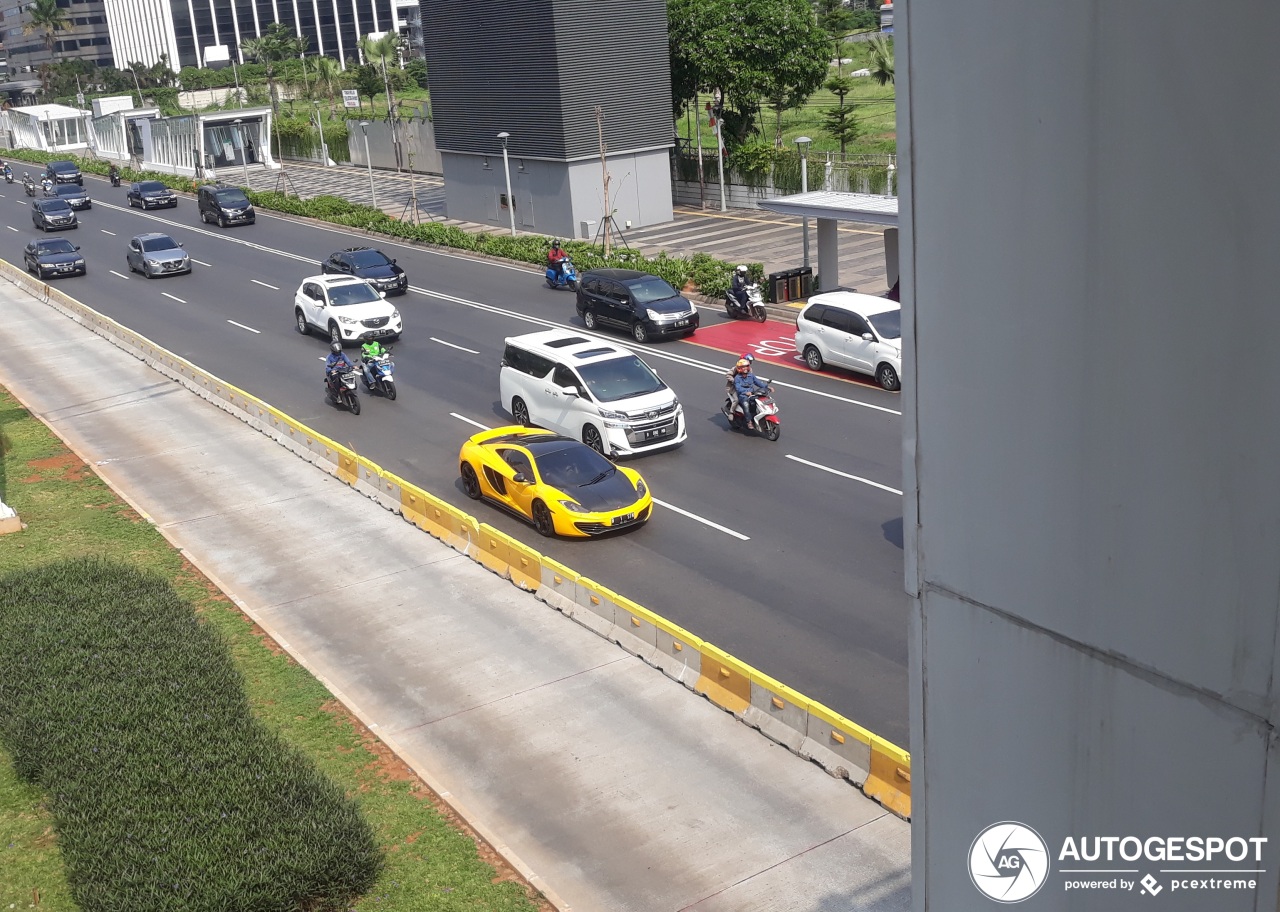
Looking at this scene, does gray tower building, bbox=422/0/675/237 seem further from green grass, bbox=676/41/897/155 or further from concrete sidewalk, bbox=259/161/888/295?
green grass, bbox=676/41/897/155

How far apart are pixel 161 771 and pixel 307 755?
4.66 ft

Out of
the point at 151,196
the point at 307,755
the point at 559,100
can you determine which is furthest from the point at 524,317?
the point at 151,196

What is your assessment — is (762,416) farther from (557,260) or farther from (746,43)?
(746,43)

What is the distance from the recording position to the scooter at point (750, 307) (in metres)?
33.3

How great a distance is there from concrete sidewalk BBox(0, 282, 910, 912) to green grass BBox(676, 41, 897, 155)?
133ft

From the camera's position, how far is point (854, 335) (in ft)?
87.2

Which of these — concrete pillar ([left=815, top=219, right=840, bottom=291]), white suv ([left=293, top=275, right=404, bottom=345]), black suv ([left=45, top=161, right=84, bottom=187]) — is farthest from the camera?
black suv ([left=45, top=161, right=84, bottom=187])

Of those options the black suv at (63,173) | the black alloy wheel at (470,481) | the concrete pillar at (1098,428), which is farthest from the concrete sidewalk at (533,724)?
the black suv at (63,173)

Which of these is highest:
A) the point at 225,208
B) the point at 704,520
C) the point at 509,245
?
the point at 225,208

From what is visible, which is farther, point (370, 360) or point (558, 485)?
point (370, 360)

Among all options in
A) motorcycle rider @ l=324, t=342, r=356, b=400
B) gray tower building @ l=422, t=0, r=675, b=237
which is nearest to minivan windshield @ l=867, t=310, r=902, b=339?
motorcycle rider @ l=324, t=342, r=356, b=400

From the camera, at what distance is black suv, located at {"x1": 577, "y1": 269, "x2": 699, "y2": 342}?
31.3m

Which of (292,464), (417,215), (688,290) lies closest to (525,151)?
(417,215)

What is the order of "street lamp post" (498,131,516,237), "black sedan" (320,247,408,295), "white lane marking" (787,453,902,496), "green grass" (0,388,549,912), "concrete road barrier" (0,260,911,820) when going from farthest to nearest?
"street lamp post" (498,131,516,237)
"black sedan" (320,247,408,295)
"white lane marking" (787,453,902,496)
"concrete road barrier" (0,260,911,820)
"green grass" (0,388,549,912)
